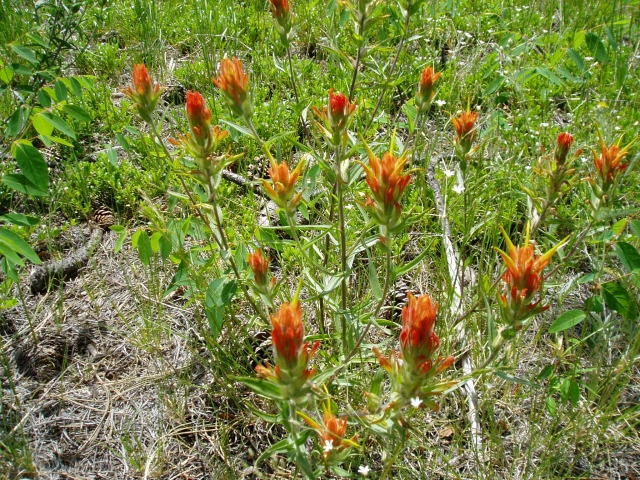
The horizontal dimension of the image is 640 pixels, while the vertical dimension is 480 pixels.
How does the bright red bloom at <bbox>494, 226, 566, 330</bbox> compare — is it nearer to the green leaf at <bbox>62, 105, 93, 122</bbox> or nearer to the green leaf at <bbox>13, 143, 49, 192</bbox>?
the green leaf at <bbox>13, 143, 49, 192</bbox>

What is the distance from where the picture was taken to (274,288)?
5.14ft

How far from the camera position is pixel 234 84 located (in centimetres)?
155

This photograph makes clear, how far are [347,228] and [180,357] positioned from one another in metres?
0.92

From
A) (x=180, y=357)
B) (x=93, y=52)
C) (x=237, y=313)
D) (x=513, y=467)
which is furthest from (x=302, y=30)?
(x=513, y=467)

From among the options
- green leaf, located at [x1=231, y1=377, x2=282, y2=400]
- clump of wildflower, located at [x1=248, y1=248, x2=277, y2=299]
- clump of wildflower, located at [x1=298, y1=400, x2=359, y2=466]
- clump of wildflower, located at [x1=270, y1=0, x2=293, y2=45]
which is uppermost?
clump of wildflower, located at [x1=270, y1=0, x2=293, y2=45]

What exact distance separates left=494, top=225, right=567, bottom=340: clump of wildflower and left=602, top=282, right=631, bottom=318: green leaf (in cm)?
66

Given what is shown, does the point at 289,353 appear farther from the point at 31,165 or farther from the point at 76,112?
the point at 76,112

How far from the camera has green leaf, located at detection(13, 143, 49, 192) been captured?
6.12ft

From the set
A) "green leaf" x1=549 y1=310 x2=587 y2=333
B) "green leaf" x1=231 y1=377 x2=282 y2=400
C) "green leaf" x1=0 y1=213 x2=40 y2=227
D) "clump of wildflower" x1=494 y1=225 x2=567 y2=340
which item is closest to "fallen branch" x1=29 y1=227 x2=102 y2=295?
"green leaf" x1=0 y1=213 x2=40 y2=227

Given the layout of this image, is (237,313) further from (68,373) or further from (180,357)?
(68,373)

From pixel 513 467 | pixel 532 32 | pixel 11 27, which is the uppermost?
pixel 11 27

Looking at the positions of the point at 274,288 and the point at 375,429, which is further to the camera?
the point at 274,288

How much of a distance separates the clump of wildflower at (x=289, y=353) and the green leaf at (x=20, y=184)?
4.03 feet

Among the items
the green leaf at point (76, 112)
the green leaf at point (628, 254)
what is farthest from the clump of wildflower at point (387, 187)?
the green leaf at point (76, 112)
